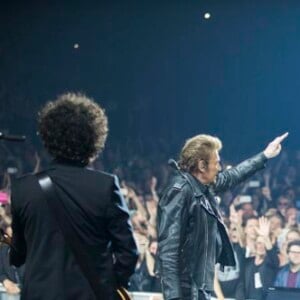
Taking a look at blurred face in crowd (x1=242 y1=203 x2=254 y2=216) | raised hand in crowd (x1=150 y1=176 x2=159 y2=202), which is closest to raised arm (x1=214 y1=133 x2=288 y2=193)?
blurred face in crowd (x1=242 y1=203 x2=254 y2=216)

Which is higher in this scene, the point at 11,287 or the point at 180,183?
the point at 180,183

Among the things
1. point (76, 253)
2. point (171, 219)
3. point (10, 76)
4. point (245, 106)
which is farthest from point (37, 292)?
point (10, 76)

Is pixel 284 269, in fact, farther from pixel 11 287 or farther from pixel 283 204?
pixel 11 287

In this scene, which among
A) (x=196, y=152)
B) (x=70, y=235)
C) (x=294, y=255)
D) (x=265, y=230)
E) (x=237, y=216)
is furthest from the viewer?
(x=237, y=216)

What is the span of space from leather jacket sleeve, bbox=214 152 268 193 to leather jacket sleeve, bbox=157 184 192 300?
0.35 meters

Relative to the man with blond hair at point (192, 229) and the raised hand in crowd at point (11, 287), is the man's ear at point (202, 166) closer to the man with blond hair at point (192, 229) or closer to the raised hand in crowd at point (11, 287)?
the man with blond hair at point (192, 229)

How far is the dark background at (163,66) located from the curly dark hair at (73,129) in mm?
3069

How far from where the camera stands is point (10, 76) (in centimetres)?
489

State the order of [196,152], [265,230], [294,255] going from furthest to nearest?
[265,230]
[294,255]
[196,152]

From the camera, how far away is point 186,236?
7.77 ft

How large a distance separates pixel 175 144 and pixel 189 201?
234 cm

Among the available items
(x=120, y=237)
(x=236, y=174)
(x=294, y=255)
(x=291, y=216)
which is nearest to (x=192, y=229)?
(x=236, y=174)

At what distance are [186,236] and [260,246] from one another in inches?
77.1

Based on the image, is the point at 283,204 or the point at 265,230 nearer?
the point at 265,230
